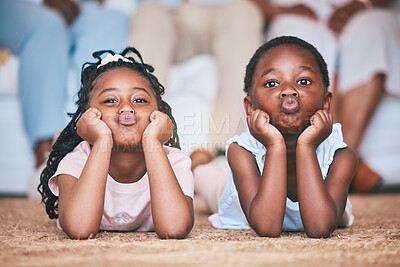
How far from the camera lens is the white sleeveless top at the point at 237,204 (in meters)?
0.90

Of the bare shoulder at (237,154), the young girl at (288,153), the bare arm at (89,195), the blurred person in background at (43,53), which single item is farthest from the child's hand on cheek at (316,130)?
the blurred person in background at (43,53)

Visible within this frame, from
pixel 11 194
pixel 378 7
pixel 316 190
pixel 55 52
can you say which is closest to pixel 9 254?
pixel 316 190

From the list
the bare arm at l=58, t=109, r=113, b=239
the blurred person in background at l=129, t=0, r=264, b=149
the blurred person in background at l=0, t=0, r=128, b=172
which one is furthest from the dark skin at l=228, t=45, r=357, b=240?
the blurred person in background at l=0, t=0, r=128, b=172

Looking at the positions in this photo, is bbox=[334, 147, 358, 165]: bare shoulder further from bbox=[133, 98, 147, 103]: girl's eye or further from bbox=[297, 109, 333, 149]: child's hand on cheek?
bbox=[133, 98, 147, 103]: girl's eye

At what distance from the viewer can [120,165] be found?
894 mm

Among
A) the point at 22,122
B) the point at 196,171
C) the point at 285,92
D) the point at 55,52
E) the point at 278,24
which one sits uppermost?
the point at 278,24

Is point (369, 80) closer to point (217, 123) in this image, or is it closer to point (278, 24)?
point (278, 24)

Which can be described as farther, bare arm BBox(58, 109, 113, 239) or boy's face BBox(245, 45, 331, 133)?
boy's face BBox(245, 45, 331, 133)

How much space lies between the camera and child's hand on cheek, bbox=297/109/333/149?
0.81 m

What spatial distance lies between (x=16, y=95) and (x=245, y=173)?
1163 millimetres

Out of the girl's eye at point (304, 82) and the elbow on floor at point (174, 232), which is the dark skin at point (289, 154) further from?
the elbow on floor at point (174, 232)

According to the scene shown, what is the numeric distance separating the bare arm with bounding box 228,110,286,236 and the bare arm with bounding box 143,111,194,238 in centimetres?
11

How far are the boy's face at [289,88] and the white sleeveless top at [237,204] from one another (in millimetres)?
70

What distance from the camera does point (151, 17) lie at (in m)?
1.65
